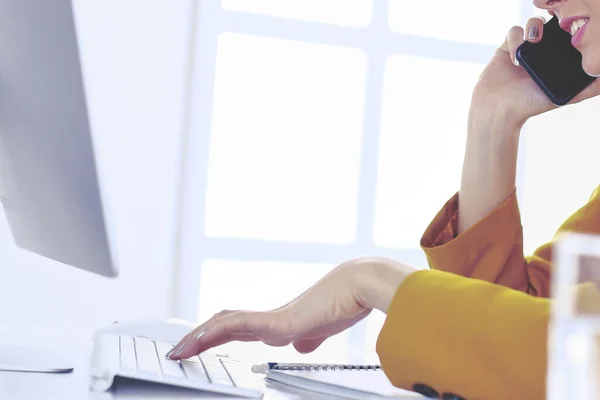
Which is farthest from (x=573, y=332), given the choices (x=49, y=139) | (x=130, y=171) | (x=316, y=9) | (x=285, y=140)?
(x=316, y=9)

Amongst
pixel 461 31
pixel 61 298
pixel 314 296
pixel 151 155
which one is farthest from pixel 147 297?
pixel 314 296

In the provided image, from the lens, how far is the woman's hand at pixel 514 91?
1241 millimetres

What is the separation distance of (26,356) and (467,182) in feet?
2.17

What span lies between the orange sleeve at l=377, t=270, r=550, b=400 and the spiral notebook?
1.0 inches

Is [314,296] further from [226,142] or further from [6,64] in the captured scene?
[226,142]

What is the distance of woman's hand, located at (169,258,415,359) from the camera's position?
2.74 feet

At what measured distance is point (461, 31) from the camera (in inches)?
154

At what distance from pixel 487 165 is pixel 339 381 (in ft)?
1.87

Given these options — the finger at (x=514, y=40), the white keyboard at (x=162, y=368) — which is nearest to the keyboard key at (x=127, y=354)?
the white keyboard at (x=162, y=368)

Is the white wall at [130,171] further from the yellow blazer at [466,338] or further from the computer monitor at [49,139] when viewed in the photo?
the yellow blazer at [466,338]

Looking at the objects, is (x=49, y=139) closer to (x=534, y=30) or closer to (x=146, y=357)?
(x=146, y=357)

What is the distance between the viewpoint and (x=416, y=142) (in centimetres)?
379

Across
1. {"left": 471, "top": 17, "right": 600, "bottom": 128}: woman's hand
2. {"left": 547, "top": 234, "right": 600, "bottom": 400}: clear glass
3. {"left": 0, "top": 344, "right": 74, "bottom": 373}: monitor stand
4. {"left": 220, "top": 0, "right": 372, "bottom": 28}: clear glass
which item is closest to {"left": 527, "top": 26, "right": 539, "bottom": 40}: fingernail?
{"left": 471, "top": 17, "right": 600, "bottom": 128}: woman's hand

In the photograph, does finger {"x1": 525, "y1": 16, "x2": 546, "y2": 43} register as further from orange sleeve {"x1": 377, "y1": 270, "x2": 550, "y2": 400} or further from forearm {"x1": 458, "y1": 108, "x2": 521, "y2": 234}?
orange sleeve {"x1": 377, "y1": 270, "x2": 550, "y2": 400}
